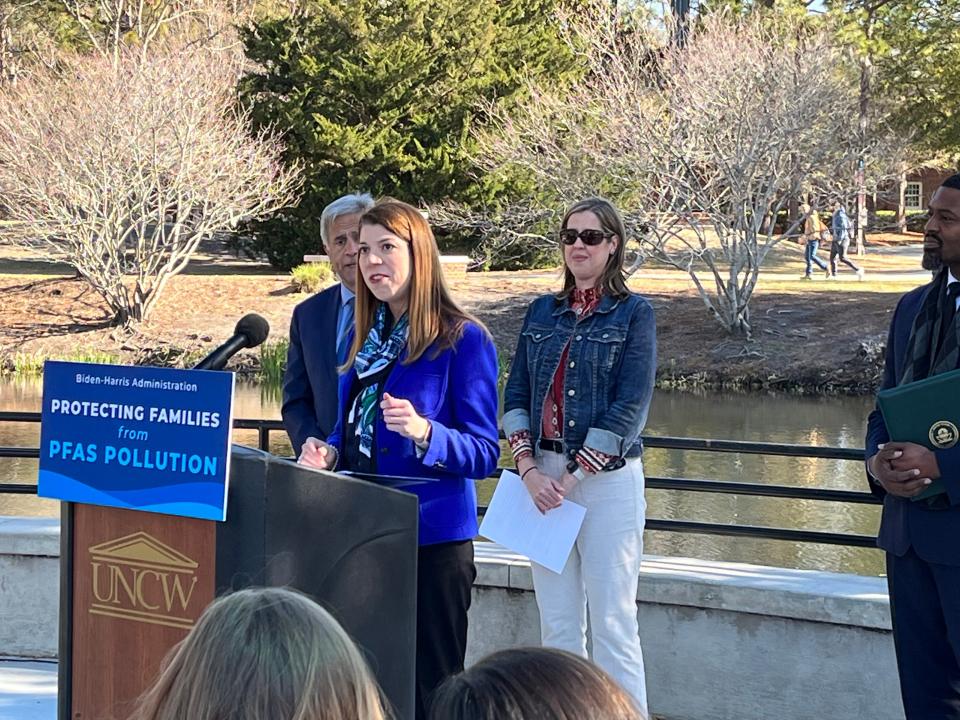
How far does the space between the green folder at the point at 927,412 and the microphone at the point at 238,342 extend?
1.67 metres

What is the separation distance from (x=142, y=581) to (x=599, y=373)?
1.65 m

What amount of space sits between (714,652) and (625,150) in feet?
68.5

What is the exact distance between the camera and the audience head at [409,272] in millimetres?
3383

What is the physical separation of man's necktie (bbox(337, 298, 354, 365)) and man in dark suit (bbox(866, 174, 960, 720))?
162 cm

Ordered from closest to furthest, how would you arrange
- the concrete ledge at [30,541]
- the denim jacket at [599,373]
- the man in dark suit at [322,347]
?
the denim jacket at [599,373], the man in dark suit at [322,347], the concrete ledge at [30,541]

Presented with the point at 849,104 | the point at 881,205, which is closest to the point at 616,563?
the point at 849,104

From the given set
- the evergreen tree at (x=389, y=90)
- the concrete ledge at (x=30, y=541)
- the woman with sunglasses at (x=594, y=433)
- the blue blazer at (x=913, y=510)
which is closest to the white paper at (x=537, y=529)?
the woman with sunglasses at (x=594, y=433)

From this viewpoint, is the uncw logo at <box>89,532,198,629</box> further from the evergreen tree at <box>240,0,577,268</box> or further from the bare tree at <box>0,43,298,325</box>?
the evergreen tree at <box>240,0,577,268</box>

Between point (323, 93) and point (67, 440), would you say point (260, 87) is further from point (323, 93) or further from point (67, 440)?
point (67, 440)

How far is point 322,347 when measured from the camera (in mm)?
3979

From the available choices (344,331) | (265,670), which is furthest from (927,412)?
(265,670)

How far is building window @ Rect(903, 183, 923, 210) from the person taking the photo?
56062 millimetres

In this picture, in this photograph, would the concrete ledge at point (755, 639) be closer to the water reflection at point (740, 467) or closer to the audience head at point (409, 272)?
the audience head at point (409, 272)

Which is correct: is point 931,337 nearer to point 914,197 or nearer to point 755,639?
point 755,639
